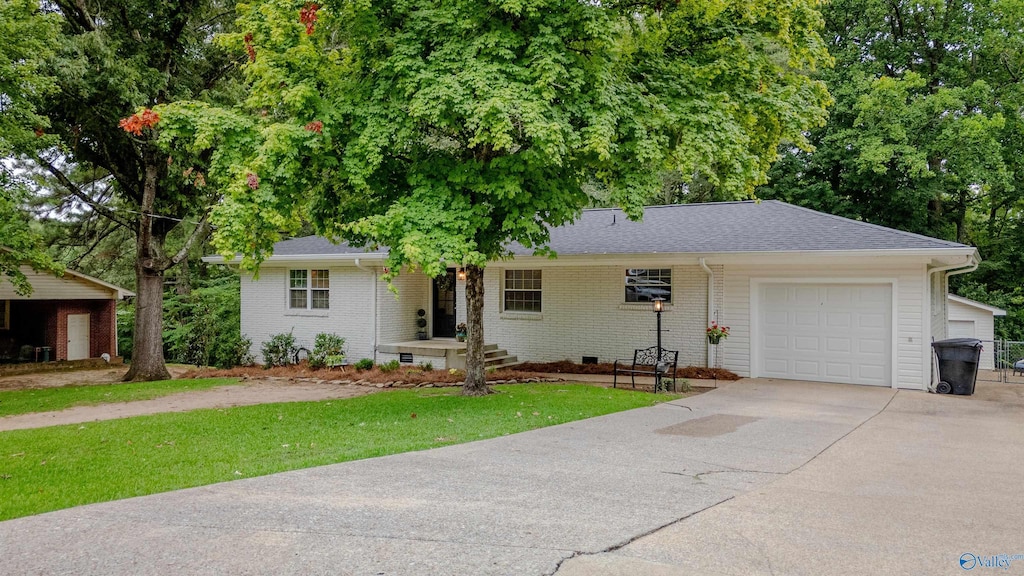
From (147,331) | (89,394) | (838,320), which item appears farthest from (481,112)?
(147,331)

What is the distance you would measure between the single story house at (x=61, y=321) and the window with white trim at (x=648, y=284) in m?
14.7

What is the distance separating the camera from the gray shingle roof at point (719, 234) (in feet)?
41.4

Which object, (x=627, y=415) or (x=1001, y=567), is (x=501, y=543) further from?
(x=627, y=415)

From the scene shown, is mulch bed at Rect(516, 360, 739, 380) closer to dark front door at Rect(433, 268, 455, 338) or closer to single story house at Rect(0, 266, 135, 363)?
dark front door at Rect(433, 268, 455, 338)

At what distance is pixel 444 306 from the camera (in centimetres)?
1809

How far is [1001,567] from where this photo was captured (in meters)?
4.00

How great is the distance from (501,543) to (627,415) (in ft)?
18.0

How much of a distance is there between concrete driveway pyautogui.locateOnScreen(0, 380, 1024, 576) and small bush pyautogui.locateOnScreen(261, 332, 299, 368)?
1149 centimetres

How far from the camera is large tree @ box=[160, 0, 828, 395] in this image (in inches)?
332

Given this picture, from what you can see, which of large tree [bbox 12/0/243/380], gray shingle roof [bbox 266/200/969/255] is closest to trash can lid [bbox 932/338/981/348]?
gray shingle roof [bbox 266/200/969/255]

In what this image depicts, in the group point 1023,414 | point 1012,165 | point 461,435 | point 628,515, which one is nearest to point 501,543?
point 628,515

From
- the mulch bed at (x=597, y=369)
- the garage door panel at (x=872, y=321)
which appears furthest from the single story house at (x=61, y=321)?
the garage door panel at (x=872, y=321)

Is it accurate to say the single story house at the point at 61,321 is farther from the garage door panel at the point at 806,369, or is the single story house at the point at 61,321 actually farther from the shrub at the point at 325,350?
the garage door panel at the point at 806,369

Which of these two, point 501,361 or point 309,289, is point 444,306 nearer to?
point 501,361
